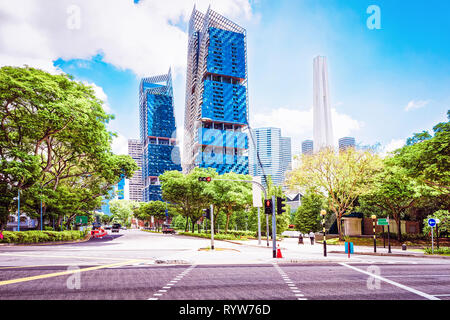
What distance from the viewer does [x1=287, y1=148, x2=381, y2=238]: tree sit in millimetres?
35625

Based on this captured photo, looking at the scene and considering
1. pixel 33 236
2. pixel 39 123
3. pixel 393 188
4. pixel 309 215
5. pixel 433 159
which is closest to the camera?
pixel 433 159

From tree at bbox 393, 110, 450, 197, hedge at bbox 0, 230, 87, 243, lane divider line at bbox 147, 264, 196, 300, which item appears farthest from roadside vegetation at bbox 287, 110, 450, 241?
hedge at bbox 0, 230, 87, 243

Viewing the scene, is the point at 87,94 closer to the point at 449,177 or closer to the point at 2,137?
the point at 2,137

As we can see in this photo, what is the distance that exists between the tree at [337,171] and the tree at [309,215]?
2416cm

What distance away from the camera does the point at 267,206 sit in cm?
2100

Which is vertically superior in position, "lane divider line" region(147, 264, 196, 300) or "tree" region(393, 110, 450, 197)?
"tree" region(393, 110, 450, 197)

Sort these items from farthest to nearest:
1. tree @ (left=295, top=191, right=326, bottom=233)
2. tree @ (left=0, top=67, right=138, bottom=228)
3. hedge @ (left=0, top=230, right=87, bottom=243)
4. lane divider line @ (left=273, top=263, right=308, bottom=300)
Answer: tree @ (left=295, top=191, right=326, bottom=233)
hedge @ (left=0, top=230, right=87, bottom=243)
tree @ (left=0, top=67, right=138, bottom=228)
lane divider line @ (left=273, top=263, right=308, bottom=300)

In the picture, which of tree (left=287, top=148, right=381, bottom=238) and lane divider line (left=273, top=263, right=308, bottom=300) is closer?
lane divider line (left=273, top=263, right=308, bottom=300)

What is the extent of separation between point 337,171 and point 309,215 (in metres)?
27.1

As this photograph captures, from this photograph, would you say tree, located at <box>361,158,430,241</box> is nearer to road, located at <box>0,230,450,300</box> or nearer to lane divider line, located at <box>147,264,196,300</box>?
road, located at <box>0,230,450,300</box>

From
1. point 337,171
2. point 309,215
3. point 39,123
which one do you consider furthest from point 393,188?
point 39,123

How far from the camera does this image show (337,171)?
36.4 meters

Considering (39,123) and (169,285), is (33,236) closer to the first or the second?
(39,123)

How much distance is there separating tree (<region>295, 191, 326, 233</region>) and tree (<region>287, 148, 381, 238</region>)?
24.2 m
